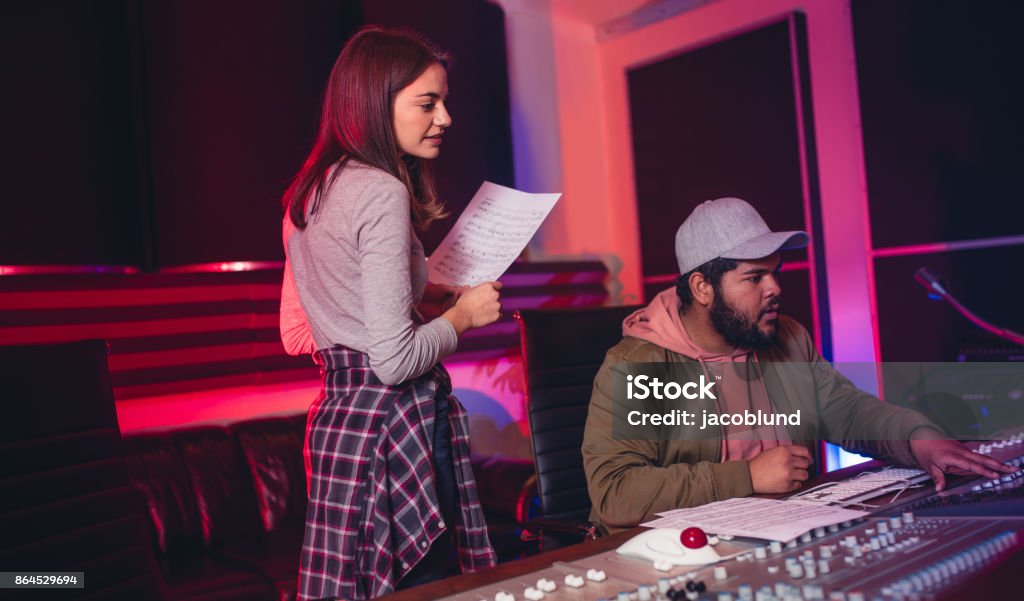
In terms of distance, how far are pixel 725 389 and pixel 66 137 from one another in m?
2.11

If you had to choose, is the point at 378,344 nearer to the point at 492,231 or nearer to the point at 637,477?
the point at 492,231

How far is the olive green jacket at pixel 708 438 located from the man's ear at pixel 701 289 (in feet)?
0.50

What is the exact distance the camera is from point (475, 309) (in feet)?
5.35

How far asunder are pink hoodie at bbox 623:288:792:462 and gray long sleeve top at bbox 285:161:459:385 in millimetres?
664

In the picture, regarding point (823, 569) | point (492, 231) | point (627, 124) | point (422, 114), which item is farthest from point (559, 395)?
point (627, 124)

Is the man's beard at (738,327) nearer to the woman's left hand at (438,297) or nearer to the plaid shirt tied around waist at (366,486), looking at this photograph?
the woman's left hand at (438,297)

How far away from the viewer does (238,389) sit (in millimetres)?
3309

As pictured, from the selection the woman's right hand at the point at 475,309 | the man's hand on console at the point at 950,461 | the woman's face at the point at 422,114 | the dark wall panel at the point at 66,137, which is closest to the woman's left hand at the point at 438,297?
the woman's right hand at the point at 475,309

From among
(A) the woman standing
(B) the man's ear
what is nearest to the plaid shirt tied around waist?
(A) the woman standing

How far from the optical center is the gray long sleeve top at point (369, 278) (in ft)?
4.69

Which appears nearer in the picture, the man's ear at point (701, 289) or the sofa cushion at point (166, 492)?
the man's ear at point (701, 289)

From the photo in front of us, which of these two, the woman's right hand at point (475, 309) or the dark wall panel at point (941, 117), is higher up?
the dark wall panel at point (941, 117)

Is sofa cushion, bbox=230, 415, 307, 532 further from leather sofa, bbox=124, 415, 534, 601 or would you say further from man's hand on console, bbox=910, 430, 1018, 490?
man's hand on console, bbox=910, 430, 1018, 490

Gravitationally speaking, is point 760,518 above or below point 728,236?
below
